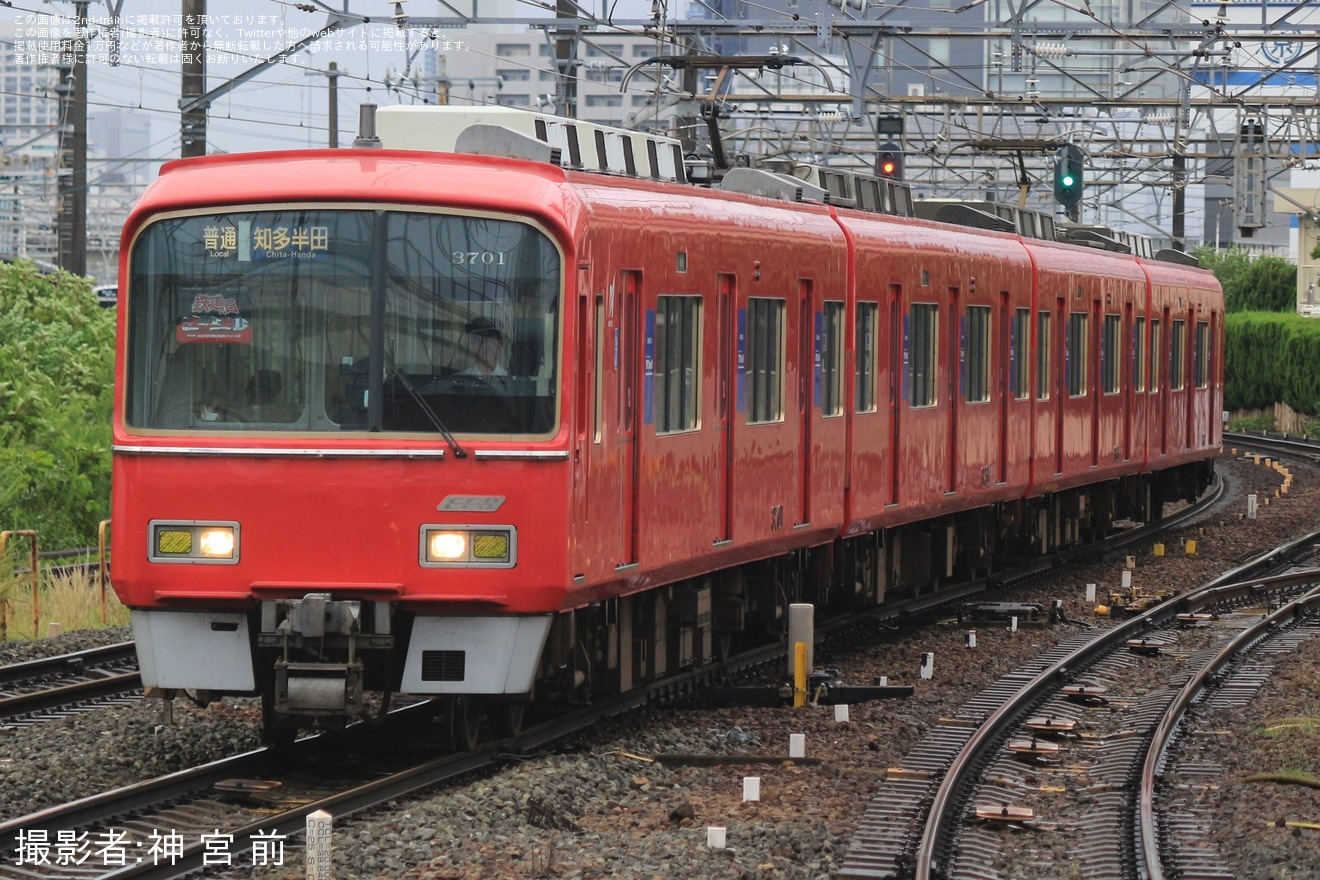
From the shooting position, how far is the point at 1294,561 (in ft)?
72.7

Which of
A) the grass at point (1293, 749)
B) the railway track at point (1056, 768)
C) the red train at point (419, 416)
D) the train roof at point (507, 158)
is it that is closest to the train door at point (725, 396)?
the red train at point (419, 416)

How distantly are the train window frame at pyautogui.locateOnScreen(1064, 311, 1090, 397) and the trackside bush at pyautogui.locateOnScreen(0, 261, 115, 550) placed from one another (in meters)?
9.24

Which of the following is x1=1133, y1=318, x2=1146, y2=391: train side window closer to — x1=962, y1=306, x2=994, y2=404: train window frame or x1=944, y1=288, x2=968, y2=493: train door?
x1=962, y1=306, x2=994, y2=404: train window frame

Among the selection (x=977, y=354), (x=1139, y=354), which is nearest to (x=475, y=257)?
(x=977, y=354)

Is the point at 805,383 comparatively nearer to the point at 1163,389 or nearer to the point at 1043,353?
the point at 1043,353

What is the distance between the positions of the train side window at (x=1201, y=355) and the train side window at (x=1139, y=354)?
9.13 ft

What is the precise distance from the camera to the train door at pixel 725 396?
1223cm

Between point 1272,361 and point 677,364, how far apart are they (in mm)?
40177

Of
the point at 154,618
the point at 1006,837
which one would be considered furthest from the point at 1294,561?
the point at 154,618

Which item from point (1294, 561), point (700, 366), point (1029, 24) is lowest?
point (1294, 561)

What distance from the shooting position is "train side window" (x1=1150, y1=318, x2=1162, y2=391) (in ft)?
80.4

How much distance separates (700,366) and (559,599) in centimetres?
251

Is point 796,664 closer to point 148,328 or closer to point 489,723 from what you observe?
point 489,723

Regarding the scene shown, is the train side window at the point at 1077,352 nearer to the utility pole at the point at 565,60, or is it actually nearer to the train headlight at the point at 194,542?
the utility pole at the point at 565,60
